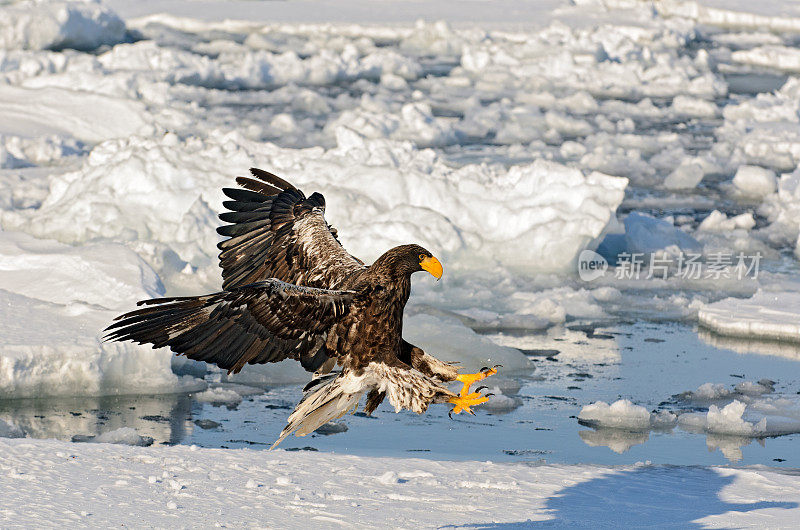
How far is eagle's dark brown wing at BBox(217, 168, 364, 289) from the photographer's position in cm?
564

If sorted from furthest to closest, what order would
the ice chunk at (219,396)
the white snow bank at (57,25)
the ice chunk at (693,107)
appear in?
the white snow bank at (57,25) → the ice chunk at (693,107) → the ice chunk at (219,396)

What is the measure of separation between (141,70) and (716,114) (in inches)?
397

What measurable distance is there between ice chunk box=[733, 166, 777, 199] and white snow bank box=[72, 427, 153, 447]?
10.3 meters

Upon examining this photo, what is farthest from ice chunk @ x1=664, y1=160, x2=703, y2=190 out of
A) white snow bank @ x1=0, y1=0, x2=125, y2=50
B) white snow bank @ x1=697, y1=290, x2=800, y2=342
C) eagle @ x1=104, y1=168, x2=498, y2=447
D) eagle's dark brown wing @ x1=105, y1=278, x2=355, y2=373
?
white snow bank @ x1=0, y1=0, x2=125, y2=50

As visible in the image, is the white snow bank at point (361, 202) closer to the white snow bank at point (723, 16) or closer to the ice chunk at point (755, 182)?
the ice chunk at point (755, 182)

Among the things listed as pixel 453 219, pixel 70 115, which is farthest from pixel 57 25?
pixel 453 219

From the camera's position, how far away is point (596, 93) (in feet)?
72.8

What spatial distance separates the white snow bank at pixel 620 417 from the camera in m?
8.52

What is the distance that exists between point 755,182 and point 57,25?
13.9 meters

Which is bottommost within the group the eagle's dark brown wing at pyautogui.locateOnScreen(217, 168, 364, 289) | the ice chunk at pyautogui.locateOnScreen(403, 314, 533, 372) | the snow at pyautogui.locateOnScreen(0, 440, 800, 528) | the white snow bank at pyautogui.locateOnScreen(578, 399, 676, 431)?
the snow at pyautogui.locateOnScreen(0, 440, 800, 528)

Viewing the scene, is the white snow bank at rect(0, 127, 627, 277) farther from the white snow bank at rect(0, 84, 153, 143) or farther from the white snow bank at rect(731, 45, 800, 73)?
the white snow bank at rect(731, 45, 800, 73)

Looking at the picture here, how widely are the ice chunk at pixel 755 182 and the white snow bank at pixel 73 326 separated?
8746 millimetres

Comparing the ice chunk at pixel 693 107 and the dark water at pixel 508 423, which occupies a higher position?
the ice chunk at pixel 693 107

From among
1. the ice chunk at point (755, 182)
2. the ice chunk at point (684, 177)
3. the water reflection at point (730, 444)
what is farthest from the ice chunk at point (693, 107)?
the water reflection at point (730, 444)
